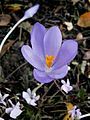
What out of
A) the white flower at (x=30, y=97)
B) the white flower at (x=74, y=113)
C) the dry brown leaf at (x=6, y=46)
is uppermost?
the dry brown leaf at (x=6, y=46)

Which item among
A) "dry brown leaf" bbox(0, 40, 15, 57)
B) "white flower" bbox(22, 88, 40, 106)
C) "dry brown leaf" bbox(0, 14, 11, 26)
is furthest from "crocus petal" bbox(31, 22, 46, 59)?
"dry brown leaf" bbox(0, 14, 11, 26)

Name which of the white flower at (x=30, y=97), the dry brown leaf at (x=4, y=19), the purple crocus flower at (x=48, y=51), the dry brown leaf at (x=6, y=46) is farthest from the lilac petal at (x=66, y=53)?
the dry brown leaf at (x=4, y=19)

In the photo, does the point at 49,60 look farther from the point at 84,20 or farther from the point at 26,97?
the point at 84,20

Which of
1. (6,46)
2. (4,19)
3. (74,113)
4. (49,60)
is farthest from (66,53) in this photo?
(4,19)

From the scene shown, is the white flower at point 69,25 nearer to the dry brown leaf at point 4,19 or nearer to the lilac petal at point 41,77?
the dry brown leaf at point 4,19

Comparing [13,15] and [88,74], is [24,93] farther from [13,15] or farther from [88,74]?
[13,15]

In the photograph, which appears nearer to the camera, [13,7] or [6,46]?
[6,46]

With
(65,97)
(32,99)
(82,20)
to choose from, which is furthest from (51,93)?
(82,20)
